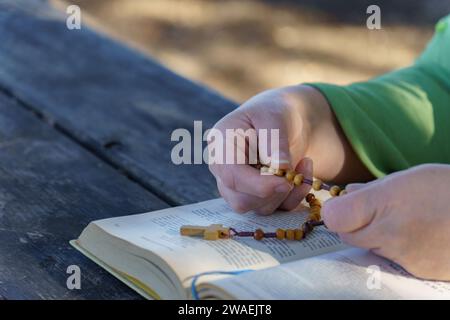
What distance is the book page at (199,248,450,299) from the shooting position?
0.65 meters

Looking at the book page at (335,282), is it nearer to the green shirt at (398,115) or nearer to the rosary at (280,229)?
the rosary at (280,229)

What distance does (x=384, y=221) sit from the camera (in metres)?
0.71

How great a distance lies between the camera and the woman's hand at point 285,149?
82 centimetres

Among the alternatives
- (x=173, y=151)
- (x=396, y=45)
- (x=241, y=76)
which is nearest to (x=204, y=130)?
(x=173, y=151)

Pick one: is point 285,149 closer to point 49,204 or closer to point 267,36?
point 49,204

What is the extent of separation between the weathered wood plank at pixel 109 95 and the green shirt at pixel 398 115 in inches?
7.0

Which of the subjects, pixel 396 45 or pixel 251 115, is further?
pixel 396 45

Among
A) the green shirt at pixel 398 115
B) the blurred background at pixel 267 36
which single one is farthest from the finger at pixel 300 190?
the blurred background at pixel 267 36

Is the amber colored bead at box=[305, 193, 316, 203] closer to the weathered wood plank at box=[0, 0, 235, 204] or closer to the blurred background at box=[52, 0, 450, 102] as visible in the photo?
the weathered wood plank at box=[0, 0, 235, 204]

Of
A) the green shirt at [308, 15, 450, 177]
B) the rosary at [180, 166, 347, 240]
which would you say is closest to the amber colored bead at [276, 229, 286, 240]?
the rosary at [180, 166, 347, 240]
